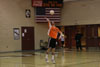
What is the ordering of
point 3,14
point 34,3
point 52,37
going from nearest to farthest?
point 52,37 < point 3,14 < point 34,3

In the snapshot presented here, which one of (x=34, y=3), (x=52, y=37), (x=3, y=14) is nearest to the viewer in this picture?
(x=52, y=37)

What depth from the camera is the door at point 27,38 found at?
1102 inches

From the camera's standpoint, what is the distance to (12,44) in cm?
2716

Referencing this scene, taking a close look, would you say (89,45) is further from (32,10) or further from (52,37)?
(52,37)

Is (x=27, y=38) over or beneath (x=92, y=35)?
beneath

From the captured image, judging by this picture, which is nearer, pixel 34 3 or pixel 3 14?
pixel 3 14

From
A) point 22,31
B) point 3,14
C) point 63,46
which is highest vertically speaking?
point 3,14

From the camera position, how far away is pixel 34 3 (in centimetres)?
2816

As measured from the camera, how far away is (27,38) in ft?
92.7

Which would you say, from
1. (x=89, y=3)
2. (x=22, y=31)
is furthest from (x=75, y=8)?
(x=22, y=31)

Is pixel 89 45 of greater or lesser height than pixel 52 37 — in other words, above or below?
below

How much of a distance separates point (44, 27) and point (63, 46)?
3.24m

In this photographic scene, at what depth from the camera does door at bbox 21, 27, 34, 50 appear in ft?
91.8

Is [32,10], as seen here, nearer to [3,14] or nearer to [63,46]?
[3,14]
